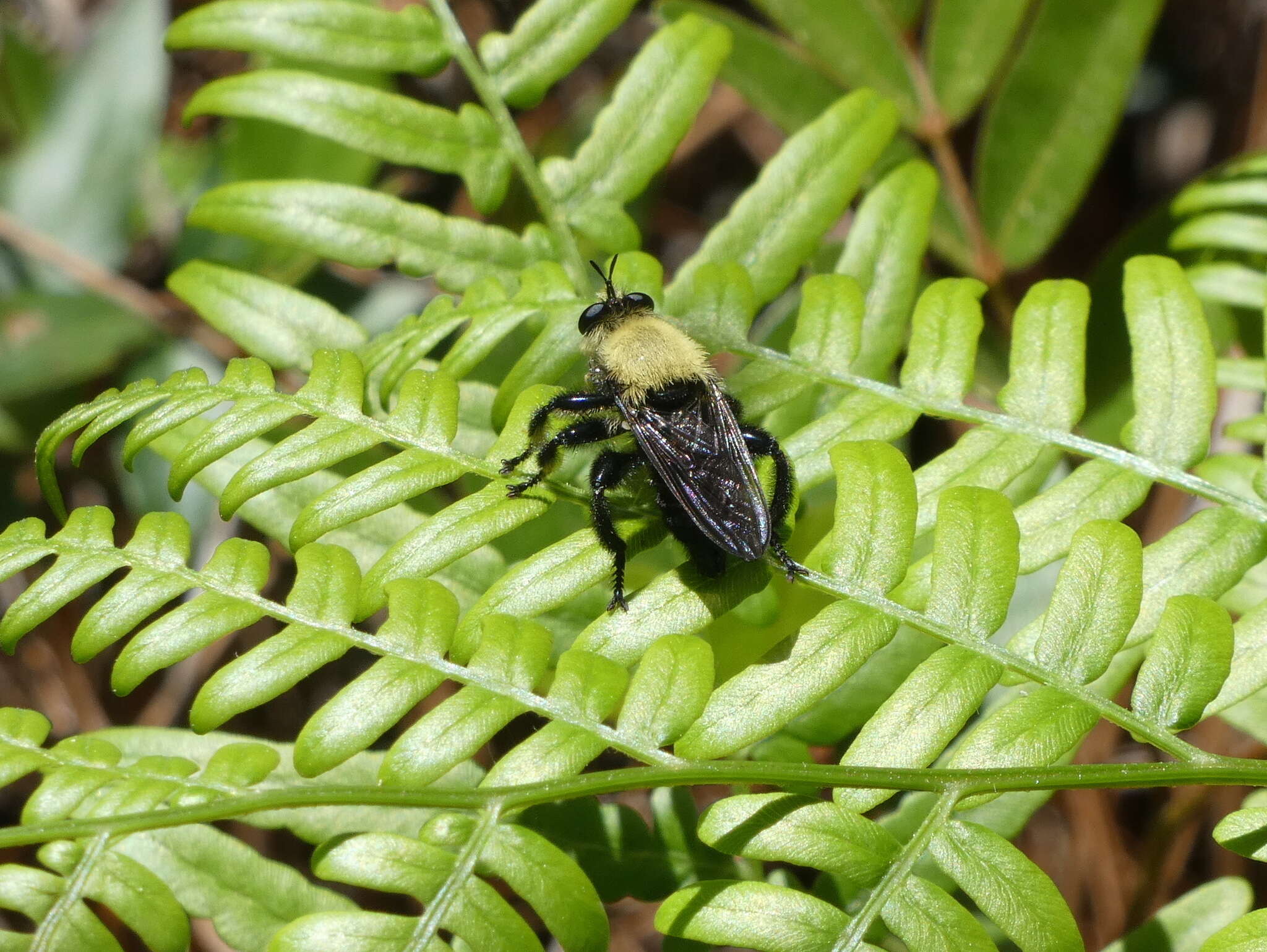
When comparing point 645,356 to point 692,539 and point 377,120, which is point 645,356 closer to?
point 692,539

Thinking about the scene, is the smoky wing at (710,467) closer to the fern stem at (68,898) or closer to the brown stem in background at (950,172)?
the fern stem at (68,898)

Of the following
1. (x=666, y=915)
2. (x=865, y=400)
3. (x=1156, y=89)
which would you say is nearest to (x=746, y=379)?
(x=865, y=400)

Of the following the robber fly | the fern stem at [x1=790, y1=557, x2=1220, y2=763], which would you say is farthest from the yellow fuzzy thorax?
the fern stem at [x1=790, y1=557, x2=1220, y2=763]

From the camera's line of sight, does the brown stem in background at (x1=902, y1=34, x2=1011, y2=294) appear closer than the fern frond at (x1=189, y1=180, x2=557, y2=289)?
No

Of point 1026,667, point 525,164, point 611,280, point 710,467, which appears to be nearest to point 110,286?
point 525,164

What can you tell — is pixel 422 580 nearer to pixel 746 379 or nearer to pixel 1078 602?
pixel 746 379

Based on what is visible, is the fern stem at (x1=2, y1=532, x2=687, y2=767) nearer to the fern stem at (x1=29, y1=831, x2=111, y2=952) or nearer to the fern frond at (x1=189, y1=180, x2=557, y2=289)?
the fern stem at (x1=29, y1=831, x2=111, y2=952)

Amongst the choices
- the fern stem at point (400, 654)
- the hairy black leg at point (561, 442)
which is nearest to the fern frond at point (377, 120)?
the hairy black leg at point (561, 442)
